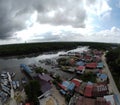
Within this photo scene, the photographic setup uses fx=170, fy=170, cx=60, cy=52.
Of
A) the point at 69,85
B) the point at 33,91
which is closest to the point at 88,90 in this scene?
the point at 69,85

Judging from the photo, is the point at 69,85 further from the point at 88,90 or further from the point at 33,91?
the point at 33,91

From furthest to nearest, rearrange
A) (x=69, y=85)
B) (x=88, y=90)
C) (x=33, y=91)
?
(x=69, y=85)
(x=88, y=90)
(x=33, y=91)

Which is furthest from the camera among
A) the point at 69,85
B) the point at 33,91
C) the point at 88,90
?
the point at 69,85

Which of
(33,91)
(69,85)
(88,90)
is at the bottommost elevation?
(88,90)

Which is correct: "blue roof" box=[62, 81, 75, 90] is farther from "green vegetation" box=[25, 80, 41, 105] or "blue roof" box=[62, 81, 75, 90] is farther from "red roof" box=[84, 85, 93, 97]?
"green vegetation" box=[25, 80, 41, 105]

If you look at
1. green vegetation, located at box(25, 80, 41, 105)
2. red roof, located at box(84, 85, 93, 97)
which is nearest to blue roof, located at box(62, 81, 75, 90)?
red roof, located at box(84, 85, 93, 97)

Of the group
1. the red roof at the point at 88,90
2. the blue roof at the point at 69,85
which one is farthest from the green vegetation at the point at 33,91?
the red roof at the point at 88,90

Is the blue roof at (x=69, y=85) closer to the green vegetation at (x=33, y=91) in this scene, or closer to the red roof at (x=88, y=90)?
the red roof at (x=88, y=90)

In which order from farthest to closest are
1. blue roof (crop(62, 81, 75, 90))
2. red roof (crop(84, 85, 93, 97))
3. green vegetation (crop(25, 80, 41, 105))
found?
blue roof (crop(62, 81, 75, 90)), red roof (crop(84, 85, 93, 97)), green vegetation (crop(25, 80, 41, 105))

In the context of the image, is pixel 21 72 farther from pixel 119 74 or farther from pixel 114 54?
pixel 114 54

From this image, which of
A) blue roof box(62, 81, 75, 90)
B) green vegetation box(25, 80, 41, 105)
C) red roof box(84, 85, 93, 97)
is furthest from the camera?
blue roof box(62, 81, 75, 90)

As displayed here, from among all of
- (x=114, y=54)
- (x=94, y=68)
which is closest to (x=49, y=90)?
(x=94, y=68)
